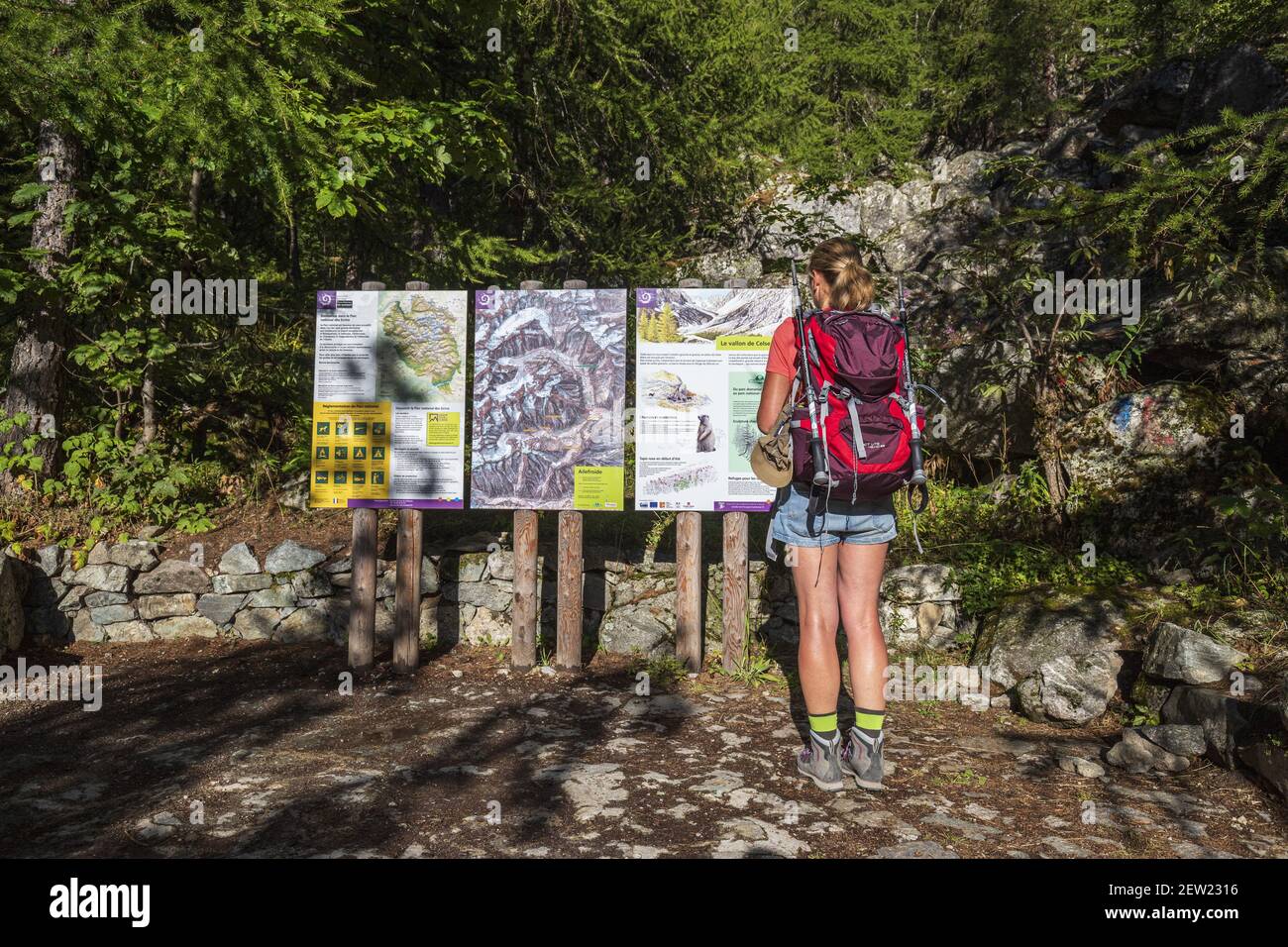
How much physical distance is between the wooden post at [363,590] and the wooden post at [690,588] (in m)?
2.11

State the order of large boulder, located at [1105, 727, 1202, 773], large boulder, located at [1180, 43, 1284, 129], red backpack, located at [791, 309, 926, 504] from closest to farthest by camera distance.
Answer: red backpack, located at [791, 309, 926, 504] → large boulder, located at [1105, 727, 1202, 773] → large boulder, located at [1180, 43, 1284, 129]

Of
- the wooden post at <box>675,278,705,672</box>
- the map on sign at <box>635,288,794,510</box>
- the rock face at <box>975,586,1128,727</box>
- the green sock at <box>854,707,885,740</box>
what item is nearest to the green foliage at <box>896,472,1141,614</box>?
the rock face at <box>975,586,1128,727</box>

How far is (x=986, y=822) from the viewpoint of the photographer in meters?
3.49

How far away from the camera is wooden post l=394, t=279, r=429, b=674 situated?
18.9ft

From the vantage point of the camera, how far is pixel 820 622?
3717 millimetres

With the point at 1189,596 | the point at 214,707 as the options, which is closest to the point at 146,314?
the point at 214,707

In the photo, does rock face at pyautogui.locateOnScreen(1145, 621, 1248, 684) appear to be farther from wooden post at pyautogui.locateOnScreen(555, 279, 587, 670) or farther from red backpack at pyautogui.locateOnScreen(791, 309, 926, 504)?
wooden post at pyautogui.locateOnScreen(555, 279, 587, 670)

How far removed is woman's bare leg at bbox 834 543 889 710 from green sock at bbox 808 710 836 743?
→ 0.17 metres

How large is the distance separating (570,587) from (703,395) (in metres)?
1.61

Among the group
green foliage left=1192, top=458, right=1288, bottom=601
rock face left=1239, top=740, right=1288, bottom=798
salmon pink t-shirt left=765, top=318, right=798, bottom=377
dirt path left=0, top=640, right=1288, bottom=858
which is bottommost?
dirt path left=0, top=640, right=1288, bottom=858

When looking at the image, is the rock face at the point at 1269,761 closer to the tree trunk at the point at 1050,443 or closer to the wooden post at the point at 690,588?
the tree trunk at the point at 1050,443

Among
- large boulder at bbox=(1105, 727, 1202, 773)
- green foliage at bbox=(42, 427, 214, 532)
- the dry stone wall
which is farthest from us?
green foliage at bbox=(42, 427, 214, 532)

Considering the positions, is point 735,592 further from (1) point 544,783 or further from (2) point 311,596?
(2) point 311,596

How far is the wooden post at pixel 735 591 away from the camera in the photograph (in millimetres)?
5707
